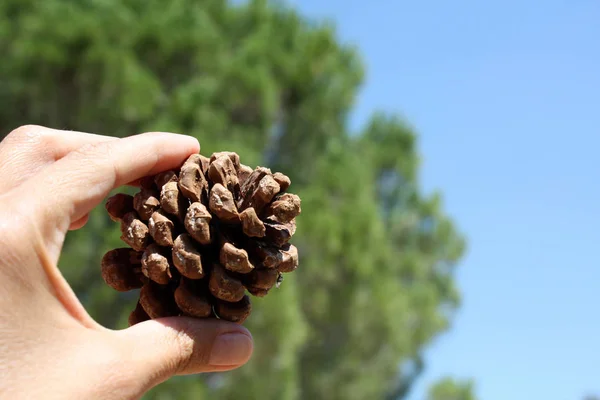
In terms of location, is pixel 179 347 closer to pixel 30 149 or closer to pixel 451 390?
pixel 30 149

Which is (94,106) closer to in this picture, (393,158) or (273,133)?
(273,133)

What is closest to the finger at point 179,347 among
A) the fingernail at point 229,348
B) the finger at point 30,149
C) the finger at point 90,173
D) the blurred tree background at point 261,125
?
the fingernail at point 229,348

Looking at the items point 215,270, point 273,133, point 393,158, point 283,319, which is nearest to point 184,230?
point 215,270

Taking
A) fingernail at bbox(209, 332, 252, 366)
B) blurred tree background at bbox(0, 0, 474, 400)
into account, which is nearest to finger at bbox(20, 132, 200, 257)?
fingernail at bbox(209, 332, 252, 366)

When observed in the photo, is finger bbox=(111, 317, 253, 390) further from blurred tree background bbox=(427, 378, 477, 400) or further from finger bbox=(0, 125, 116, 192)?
blurred tree background bbox=(427, 378, 477, 400)

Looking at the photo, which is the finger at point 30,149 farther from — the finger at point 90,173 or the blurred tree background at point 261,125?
the blurred tree background at point 261,125
